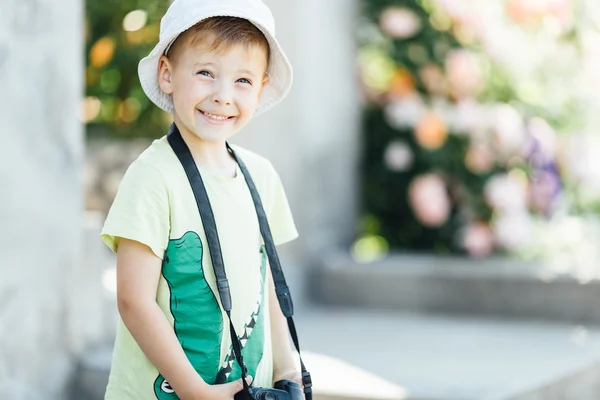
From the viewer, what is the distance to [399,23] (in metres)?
5.55

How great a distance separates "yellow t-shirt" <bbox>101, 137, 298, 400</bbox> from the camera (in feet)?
6.31

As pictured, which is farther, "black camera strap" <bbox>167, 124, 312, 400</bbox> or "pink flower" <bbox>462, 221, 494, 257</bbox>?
"pink flower" <bbox>462, 221, 494, 257</bbox>

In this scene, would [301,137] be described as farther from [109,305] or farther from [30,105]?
[30,105]

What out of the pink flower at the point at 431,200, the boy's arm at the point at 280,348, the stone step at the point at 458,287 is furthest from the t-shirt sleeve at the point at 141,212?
the pink flower at the point at 431,200

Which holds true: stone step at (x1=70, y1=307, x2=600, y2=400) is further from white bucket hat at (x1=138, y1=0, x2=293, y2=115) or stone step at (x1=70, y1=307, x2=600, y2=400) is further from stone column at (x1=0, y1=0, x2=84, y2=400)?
white bucket hat at (x1=138, y1=0, x2=293, y2=115)

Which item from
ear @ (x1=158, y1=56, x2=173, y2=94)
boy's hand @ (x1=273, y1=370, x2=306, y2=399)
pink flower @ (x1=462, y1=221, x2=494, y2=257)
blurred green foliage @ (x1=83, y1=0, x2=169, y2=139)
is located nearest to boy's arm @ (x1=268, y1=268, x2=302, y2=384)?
boy's hand @ (x1=273, y1=370, x2=306, y2=399)

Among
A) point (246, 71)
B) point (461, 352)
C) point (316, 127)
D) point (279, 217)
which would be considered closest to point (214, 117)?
point (246, 71)

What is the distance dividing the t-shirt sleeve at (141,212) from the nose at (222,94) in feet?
0.58

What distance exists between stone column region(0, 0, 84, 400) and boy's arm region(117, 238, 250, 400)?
1239 mm

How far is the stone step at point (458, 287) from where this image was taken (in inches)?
183

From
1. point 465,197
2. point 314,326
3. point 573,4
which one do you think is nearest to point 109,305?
point 314,326

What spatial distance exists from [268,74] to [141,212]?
1.45 feet

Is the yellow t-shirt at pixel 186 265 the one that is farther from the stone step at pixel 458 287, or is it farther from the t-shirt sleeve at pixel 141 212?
the stone step at pixel 458 287

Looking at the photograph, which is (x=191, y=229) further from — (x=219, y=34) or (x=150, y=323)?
(x=219, y=34)
